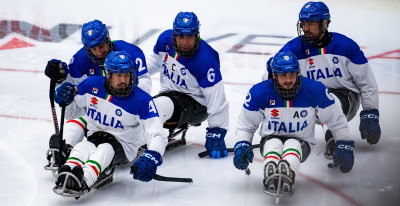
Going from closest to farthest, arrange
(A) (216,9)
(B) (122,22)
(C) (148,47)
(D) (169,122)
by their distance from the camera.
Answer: (D) (169,122) < (C) (148,47) < (B) (122,22) < (A) (216,9)

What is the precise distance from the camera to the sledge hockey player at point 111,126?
418 centimetres

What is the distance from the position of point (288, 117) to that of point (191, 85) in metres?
1.03

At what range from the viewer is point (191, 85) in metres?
5.23

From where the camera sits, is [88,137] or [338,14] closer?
[88,137]

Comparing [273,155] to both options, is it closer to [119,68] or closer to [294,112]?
[294,112]

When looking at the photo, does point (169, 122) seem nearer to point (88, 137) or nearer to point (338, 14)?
point (88, 137)

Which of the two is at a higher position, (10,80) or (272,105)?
(272,105)

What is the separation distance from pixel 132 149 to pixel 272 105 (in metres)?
0.91

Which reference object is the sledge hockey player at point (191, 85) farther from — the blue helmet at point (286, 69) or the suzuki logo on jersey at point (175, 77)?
the blue helmet at point (286, 69)

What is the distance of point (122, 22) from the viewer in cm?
818

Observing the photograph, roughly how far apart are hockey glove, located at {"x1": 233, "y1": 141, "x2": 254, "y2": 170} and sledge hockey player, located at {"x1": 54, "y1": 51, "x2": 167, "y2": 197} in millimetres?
438

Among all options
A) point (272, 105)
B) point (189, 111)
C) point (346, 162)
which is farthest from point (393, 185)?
point (189, 111)

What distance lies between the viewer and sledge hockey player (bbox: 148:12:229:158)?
499 cm

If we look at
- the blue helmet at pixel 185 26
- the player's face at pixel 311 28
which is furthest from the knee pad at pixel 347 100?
the blue helmet at pixel 185 26
